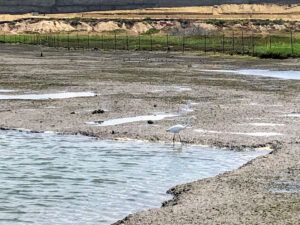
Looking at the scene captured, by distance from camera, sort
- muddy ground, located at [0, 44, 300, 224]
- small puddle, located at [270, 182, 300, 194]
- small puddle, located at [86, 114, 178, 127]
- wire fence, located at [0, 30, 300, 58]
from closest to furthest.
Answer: muddy ground, located at [0, 44, 300, 224], small puddle, located at [270, 182, 300, 194], small puddle, located at [86, 114, 178, 127], wire fence, located at [0, 30, 300, 58]

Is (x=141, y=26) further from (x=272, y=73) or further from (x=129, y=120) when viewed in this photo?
(x=129, y=120)

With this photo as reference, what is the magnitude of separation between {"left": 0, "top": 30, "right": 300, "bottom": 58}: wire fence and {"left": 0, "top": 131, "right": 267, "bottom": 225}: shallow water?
47367mm

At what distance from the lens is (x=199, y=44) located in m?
93.5

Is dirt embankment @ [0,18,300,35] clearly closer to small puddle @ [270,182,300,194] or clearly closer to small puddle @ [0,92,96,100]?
small puddle @ [0,92,96,100]

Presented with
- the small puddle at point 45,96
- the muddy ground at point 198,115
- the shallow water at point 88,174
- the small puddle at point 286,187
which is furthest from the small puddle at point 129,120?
the small puddle at point 286,187

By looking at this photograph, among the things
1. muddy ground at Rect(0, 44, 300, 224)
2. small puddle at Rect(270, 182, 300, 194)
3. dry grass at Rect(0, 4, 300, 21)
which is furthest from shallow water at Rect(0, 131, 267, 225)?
dry grass at Rect(0, 4, 300, 21)

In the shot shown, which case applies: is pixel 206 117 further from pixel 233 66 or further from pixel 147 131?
pixel 233 66

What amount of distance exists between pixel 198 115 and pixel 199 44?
2570 inches

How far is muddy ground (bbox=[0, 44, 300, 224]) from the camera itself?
14828 mm

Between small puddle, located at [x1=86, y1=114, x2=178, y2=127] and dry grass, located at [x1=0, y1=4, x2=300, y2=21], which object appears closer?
small puddle, located at [x1=86, y1=114, x2=178, y2=127]

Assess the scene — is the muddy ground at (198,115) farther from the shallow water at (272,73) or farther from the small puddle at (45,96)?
the shallow water at (272,73)

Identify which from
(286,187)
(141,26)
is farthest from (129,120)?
(141,26)

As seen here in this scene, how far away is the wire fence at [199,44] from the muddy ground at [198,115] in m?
12.0

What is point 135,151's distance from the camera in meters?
21.4
